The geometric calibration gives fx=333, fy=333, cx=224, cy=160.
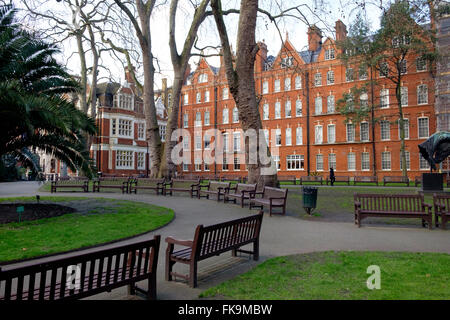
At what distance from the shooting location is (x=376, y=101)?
117 ft

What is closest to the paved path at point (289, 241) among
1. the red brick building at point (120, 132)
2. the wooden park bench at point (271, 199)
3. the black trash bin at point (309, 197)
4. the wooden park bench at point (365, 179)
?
the wooden park bench at point (271, 199)

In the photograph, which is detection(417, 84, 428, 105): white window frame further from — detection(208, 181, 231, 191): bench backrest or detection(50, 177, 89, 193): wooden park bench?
detection(50, 177, 89, 193): wooden park bench

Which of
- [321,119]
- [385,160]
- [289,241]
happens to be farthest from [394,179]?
[289,241]

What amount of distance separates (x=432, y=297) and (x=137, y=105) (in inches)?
1805

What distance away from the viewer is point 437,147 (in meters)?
16.4

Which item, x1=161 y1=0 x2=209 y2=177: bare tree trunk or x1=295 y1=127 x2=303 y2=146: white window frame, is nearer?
x1=161 y1=0 x2=209 y2=177: bare tree trunk

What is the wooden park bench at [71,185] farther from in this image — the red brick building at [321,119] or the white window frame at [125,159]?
the white window frame at [125,159]

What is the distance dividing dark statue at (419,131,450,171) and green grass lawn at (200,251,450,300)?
11936 mm

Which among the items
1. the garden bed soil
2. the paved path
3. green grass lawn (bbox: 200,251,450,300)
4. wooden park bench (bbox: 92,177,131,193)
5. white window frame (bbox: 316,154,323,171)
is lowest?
the paved path

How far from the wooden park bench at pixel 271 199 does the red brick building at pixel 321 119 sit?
18.6m

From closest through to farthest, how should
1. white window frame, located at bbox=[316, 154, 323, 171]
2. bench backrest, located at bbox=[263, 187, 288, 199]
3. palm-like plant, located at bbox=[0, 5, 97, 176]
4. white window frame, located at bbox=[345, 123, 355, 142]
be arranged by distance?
1. palm-like plant, located at bbox=[0, 5, 97, 176]
2. bench backrest, located at bbox=[263, 187, 288, 199]
3. white window frame, located at bbox=[345, 123, 355, 142]
4. white window frame, located at bbox=[316, 154, 323, 171]

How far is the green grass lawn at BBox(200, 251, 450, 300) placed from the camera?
413cm

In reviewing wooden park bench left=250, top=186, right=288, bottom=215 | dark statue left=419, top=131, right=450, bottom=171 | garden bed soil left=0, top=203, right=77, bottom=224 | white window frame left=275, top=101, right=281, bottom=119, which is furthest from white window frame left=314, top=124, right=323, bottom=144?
garden bed soil left=0, top=203, right=77, bottom=224

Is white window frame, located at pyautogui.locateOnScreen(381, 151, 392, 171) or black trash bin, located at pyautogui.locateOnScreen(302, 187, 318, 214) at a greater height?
white window frame, located at pyautogui.locateOnScreen(381, 151, 392, 171)
